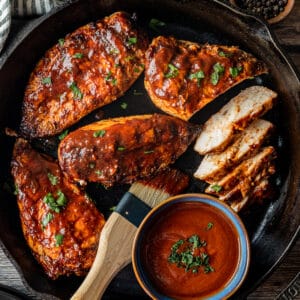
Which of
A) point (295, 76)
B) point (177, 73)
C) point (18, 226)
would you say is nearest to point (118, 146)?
point (177, 73)

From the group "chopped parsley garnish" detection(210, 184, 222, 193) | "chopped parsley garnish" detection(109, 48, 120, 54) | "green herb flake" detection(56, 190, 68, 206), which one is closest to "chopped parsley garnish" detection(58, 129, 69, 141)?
"green herb flake" detection(56, 190, 68, 206)

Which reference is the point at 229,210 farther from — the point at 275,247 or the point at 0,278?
the point at 0,278

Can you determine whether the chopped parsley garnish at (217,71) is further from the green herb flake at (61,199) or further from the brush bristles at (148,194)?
the green herb flake at (61,199)

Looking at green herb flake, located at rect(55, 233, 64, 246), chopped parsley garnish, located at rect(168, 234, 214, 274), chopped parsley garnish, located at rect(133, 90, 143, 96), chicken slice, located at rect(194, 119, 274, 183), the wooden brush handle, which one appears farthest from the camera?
chopped parsley garnish, located at rect(133, 90, 143, 96)

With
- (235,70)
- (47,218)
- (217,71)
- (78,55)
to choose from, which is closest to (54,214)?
(47,218)

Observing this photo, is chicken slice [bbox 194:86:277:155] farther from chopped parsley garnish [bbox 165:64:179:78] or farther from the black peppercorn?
the black peppercorn

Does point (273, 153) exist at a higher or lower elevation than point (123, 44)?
lower
